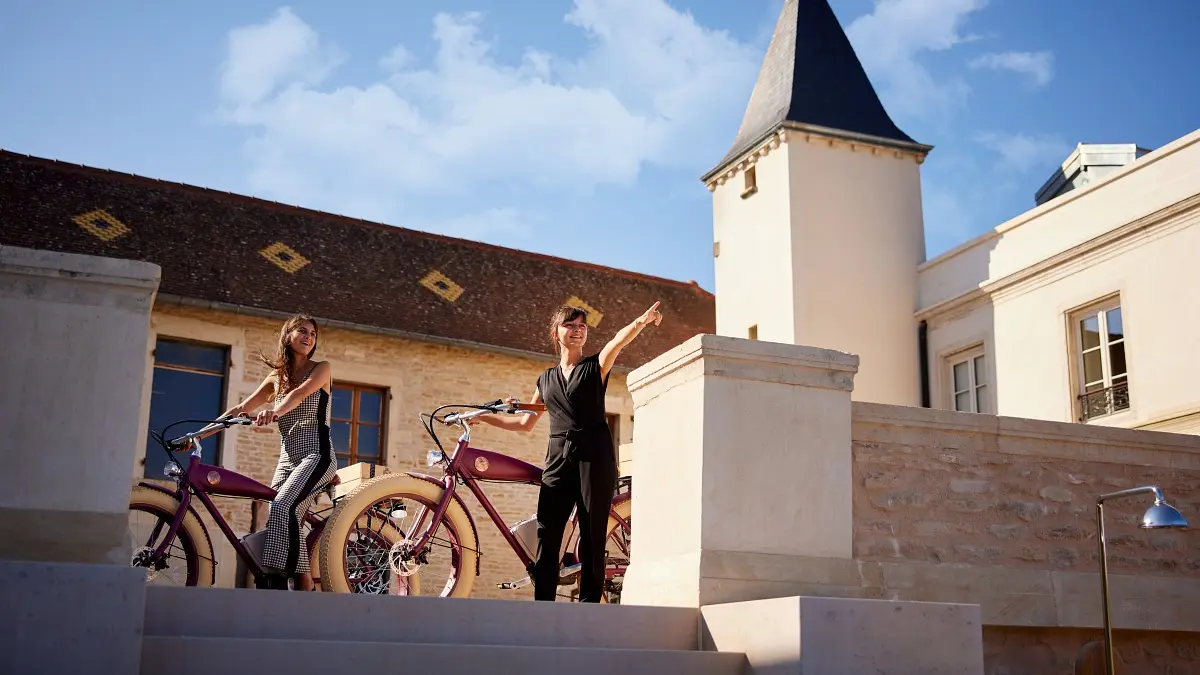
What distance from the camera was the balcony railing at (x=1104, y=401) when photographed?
44.7 ft

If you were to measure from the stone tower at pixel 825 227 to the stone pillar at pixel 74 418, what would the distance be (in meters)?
12.7

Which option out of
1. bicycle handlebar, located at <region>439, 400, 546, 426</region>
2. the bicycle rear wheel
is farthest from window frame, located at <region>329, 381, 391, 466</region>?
the bicycle rear wheel

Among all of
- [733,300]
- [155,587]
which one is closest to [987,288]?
[733,300]

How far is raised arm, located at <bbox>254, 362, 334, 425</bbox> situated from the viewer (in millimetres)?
5906

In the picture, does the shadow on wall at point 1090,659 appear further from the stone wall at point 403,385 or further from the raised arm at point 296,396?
the stone wall at point 403,385

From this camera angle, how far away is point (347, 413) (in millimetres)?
16406

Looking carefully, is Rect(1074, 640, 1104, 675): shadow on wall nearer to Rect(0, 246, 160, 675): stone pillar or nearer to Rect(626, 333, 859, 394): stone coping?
Rect(626, 333, 859, 394): stone coping

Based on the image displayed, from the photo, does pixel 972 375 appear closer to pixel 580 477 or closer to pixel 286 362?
pixel 580 477

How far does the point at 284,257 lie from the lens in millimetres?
17609

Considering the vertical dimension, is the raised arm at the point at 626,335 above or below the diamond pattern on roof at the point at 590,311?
below

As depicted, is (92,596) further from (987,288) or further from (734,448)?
(987,288)

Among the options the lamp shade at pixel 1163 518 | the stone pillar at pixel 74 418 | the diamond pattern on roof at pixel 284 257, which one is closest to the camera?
the stone pillar at pixel 74 418

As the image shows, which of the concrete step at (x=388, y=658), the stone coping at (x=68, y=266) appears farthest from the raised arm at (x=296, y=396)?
the concrete step at (x=388, y=658)

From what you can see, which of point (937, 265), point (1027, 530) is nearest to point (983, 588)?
point (1027, 530)
